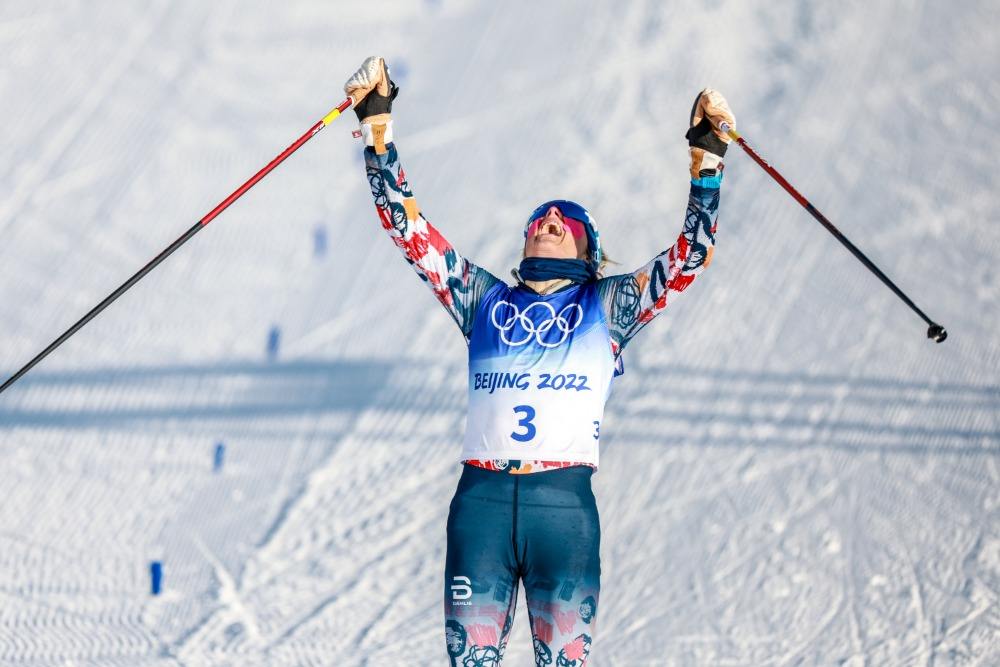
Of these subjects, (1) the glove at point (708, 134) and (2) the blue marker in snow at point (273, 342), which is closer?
(1) the glove at point (708, 134)

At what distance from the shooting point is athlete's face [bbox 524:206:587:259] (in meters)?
2.93

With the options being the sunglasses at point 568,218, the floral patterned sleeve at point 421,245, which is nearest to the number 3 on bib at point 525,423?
the floral patterned sleeve at point 421,245

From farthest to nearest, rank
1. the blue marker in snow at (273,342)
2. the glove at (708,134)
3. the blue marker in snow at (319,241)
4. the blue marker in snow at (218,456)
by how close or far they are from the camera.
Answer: the blue marker in snow at (319,241) < the blue marker in snow at (273,342) < the blue marker in snow at (218,456) < the glove at (708,134)

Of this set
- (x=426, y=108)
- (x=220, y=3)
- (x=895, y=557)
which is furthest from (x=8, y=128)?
(x=895, y=557)

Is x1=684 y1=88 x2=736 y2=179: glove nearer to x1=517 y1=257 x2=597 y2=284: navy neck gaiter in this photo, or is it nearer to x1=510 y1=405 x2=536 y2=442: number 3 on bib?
x1=517 y1=257 x2=597 y2=284: navy neck gaiter

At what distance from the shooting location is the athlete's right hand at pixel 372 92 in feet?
9.36

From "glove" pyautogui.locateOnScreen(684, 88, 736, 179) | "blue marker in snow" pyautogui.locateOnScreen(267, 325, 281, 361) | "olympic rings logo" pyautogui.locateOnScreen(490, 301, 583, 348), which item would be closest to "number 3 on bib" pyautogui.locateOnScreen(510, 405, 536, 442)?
"olympic rings logo" pyautogui.locateOnScreen(490, 301, 583, 348)

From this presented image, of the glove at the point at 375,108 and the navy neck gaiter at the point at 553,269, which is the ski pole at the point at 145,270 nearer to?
Answer: the glove at the point at 375,108

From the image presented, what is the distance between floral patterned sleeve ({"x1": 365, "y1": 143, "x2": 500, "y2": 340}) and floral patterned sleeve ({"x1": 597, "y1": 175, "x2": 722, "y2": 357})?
0.89ft

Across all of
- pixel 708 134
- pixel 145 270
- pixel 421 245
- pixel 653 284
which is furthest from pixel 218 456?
pixel 708 134

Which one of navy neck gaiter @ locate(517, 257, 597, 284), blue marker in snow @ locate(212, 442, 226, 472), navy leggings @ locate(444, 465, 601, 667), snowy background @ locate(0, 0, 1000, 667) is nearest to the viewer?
navy leggings @ locate(444, 465, 601, 667)

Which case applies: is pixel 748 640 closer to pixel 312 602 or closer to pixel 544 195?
pixel 312 602

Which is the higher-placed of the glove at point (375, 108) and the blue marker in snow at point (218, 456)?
the blue marker in snow at point (218, 456)

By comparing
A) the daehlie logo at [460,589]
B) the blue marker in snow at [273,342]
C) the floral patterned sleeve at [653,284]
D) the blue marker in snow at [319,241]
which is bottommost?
the daehlie logo at [460,589]
